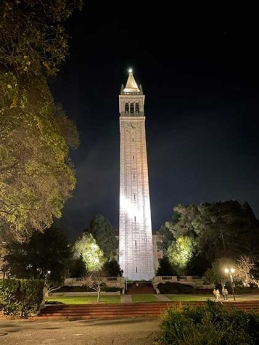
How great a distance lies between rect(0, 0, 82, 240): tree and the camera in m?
6.51

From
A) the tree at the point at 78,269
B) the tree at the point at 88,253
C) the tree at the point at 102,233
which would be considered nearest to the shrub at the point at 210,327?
the tree at the point at 78,269

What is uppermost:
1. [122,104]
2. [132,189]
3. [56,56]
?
[122,104]

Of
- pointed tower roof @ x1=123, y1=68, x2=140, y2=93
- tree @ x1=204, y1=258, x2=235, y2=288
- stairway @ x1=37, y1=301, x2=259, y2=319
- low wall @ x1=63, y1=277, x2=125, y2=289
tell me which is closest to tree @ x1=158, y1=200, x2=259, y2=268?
tree @ x1=204, y1=258, x2=235, y2=288

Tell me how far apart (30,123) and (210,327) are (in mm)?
8004

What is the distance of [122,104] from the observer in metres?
64.6

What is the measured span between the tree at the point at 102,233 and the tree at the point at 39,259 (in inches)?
1174

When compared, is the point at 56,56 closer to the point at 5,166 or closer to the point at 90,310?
the point at 5,166

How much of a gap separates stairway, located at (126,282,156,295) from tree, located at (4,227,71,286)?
13.5 meters

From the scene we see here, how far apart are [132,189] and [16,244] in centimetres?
3036

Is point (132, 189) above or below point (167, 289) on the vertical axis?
above

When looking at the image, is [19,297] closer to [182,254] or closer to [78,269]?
[78,269]

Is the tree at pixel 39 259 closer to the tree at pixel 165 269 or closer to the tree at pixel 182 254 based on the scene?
the tree at pixel 165 269

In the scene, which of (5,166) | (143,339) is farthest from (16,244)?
(143,339)

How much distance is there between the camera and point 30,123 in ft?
31.7
